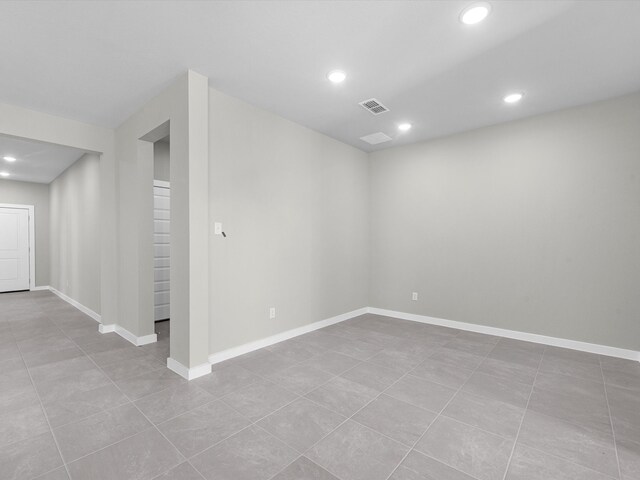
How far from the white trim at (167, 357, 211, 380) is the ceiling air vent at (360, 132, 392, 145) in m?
3.69

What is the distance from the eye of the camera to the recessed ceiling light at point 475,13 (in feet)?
6.59

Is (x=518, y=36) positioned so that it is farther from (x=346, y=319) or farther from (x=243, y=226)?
(x=346, y=319)

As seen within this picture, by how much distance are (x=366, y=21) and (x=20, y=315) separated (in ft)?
22.2

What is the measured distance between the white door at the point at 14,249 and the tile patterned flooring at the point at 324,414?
17.6ft

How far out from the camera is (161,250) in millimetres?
4938

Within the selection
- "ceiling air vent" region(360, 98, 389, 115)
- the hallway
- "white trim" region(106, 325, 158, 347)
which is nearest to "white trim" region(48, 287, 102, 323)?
the hallway

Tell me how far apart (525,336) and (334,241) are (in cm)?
280

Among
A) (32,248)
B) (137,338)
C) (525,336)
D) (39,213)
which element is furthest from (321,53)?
(32,248)

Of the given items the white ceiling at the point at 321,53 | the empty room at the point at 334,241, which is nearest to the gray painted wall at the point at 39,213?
the empty room at the point at 334,241

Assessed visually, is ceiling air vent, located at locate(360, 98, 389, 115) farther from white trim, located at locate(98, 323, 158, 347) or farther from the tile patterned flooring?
→ white trim, located at locate(98, 323, 158, 347)

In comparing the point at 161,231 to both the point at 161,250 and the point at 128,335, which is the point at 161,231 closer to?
the point at 161,250

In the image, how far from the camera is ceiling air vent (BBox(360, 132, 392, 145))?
178 inches

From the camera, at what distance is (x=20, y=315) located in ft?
16.8

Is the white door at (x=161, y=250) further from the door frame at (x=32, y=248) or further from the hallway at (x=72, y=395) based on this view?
the door frame at (x=32, y=248)
